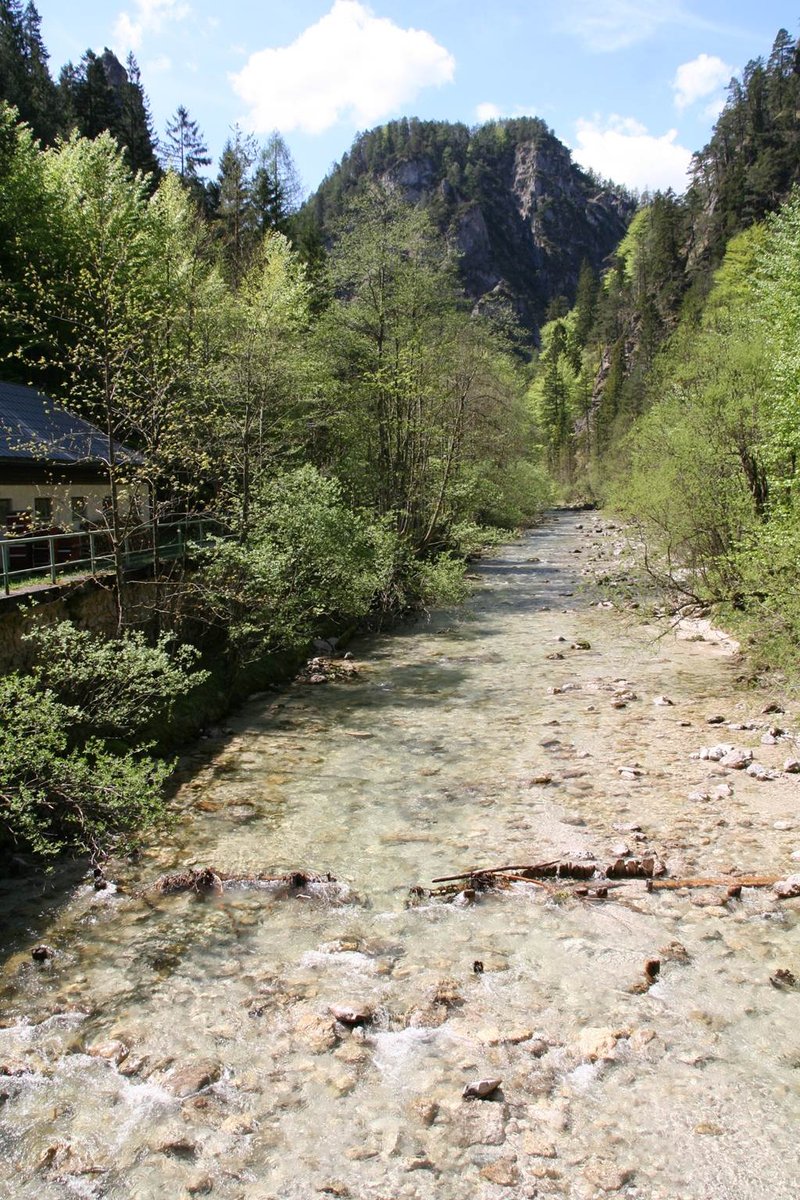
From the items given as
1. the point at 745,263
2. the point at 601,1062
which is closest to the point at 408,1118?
the point at 601,1062

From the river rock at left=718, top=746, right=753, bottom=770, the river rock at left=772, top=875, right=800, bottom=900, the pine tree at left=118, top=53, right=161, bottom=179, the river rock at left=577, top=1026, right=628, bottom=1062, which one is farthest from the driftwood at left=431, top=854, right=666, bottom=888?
the pine tree at left=118, top=53, right=161, bottom=179

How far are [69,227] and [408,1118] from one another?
1178 inches

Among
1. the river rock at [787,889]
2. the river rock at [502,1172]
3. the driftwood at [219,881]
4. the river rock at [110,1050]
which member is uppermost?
the river rock at [787,889]

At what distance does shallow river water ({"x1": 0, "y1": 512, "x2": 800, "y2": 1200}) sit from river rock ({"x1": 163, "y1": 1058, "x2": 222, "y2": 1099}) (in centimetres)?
2

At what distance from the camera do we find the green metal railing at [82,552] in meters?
12.7

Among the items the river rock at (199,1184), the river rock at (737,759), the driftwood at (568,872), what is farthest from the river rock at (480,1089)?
the river rock at (737,759)

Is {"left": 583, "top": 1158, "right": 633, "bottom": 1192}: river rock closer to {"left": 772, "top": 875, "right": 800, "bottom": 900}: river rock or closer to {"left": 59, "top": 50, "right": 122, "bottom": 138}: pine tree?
{"left": 772, "top": 875, "right": 800, "bottom": 900}: river rock

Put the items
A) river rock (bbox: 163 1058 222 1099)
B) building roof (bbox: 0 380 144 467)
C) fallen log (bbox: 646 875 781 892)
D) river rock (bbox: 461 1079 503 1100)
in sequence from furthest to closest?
1. building roof (bbox: 0 380 144 467)
2. fallen log (bbox: 646 875 781 892)
3. river rock (bbox: 163 1058 222 1099)
4. river rock (bbox: 461 1079 503 1100)

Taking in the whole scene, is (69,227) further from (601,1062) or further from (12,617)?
(601,1062)

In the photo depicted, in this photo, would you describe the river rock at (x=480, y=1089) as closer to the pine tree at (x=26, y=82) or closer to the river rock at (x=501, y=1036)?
the river rock at (x=501, y=1036)

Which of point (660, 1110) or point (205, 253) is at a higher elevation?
point (205, 253)

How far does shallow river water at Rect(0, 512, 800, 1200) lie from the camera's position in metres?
5.44

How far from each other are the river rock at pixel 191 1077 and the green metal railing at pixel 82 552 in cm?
799

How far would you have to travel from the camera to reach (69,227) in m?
27.2
